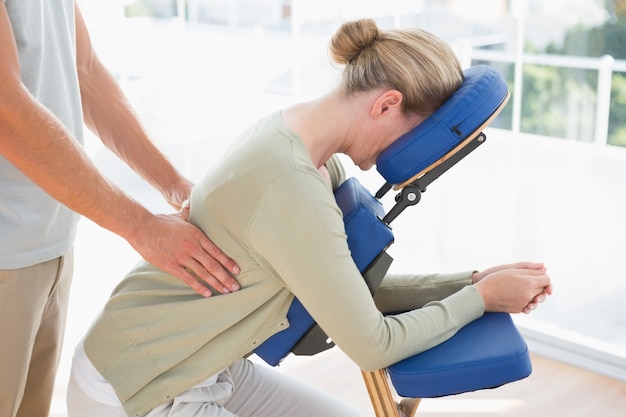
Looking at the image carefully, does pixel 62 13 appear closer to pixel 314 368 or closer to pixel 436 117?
pixel 436 117

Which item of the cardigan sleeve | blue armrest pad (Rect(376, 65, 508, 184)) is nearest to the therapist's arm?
the cardigan sleeve

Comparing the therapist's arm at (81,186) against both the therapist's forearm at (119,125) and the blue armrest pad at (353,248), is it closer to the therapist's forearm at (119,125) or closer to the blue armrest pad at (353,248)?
the blue armrest pad at (353,248)

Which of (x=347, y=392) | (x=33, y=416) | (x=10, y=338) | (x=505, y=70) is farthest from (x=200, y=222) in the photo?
(x=505, y=70)

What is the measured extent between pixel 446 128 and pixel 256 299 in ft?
1.50

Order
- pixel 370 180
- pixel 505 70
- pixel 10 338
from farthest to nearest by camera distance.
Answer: pixel 370 180
pixel 505 70
pixel 10 338

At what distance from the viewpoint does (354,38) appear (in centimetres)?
161

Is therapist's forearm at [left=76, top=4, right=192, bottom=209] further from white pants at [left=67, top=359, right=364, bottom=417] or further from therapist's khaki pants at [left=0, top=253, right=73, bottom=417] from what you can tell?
white pants at [left=67, top=359, right=364, bottom=417]

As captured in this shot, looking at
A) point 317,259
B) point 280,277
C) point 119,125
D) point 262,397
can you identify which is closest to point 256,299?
point 280,277

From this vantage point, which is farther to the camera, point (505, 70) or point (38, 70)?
point (505, 70)

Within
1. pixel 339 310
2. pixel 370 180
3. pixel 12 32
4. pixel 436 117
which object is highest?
pixel 12 32

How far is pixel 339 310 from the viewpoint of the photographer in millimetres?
1474

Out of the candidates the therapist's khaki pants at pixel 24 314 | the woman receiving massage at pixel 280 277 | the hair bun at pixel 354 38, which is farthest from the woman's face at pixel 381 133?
the therapist's khaki pants at pixel 24 314

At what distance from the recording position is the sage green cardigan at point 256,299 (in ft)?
4.81

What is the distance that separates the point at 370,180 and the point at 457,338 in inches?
109
